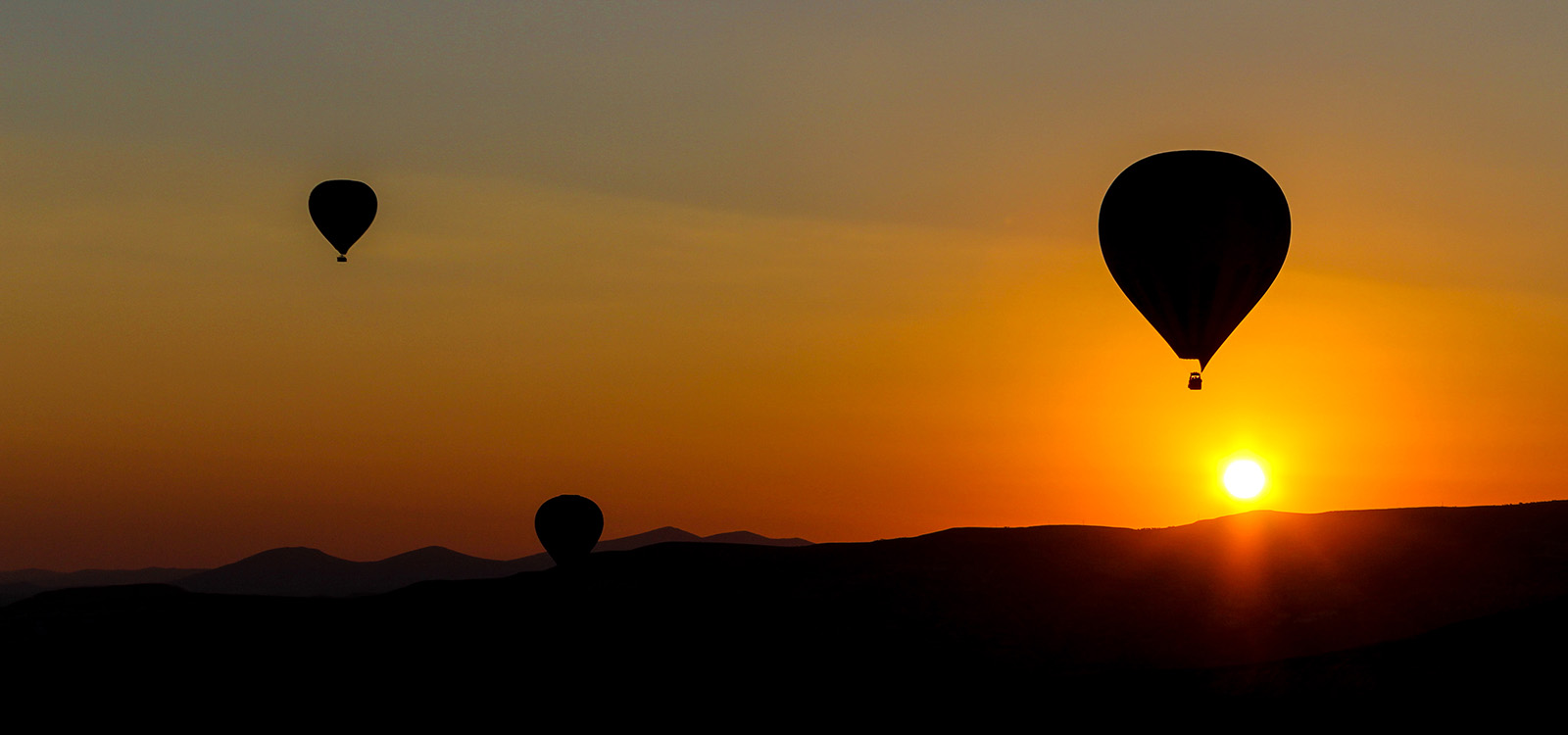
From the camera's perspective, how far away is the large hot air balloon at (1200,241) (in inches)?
1770

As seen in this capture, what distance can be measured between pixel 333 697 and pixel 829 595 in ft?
67.5

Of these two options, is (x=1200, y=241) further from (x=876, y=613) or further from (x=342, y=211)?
(x=342, y=211)

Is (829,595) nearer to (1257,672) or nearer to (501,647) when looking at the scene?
(501,647)

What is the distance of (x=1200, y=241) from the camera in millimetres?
44969

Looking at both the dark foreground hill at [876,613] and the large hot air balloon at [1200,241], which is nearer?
the large hot air balloon at [1200,241]

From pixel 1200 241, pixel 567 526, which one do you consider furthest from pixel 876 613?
pixel 1200 241

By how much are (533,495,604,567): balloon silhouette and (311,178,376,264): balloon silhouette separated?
66.0 feet

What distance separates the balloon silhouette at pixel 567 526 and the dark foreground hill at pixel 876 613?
3.35 meters

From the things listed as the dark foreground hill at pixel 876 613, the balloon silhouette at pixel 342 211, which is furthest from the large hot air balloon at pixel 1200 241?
the balloon silhouette at pixel 342 211

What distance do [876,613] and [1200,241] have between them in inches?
966

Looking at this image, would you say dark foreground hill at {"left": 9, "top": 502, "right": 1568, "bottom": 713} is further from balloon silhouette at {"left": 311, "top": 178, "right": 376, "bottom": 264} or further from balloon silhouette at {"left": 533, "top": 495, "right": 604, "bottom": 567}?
balloon silhouette at {"left": 311, "top": 178, "right": 376, "bottom": 264}

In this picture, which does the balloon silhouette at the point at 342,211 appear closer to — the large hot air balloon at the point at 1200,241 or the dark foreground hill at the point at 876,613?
the dark foreground hill at the point at 876,613

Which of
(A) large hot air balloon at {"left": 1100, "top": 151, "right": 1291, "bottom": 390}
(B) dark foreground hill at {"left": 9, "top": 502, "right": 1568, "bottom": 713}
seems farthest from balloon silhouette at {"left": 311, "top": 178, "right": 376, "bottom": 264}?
(A) large hot air balloon at {"left": 1100, "top": 151, "right": 1291, "bottom": 390}

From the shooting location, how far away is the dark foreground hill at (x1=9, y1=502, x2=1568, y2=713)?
5625cm
